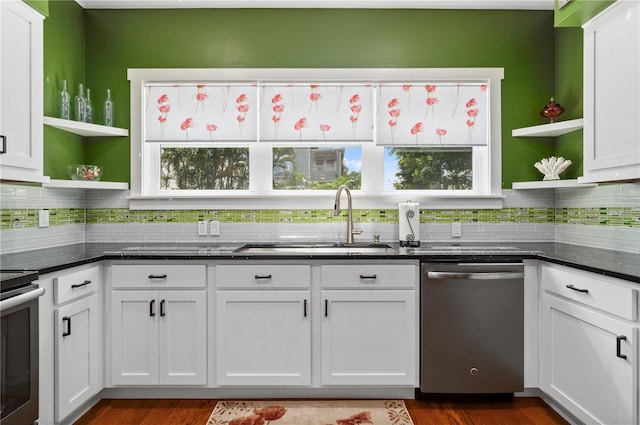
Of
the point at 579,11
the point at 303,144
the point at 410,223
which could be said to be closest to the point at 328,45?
the point at 303,144

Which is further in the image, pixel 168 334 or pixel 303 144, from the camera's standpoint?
pixel 303 144

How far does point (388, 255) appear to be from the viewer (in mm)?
2527

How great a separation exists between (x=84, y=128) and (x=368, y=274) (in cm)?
218

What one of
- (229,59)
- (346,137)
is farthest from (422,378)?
(229,59)

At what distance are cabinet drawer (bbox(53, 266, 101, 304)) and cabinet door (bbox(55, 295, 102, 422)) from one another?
0.16 ft

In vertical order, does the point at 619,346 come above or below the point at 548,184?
below

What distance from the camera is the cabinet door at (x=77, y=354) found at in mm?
2182

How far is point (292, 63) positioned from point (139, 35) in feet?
3.95

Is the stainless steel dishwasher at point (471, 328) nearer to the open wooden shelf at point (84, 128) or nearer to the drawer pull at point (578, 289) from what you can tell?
the drawer pull at point (578, 289)

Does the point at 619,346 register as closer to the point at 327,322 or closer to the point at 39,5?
the point at 327,322

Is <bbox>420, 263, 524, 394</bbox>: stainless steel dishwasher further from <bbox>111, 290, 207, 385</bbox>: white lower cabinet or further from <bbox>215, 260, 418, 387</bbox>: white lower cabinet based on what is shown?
<bbox>111, 290, 207, 385</bbox>: white lower cabinet

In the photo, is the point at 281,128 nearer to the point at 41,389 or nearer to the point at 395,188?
the point at 395,188

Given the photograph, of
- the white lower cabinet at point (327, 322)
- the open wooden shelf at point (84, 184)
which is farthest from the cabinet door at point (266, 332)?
the open wooden shelf at point (84, 184)

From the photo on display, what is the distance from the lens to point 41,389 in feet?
6.77
